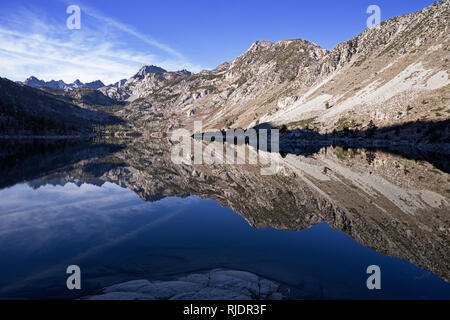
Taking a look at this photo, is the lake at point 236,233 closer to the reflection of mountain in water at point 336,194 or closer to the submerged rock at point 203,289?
the reflection of mountain in water at point 336,194

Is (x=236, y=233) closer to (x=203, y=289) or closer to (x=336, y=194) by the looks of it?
(x=203, y=289)

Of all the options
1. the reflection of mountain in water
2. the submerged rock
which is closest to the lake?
the reflection of mountain in water

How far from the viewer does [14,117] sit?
7721 inches

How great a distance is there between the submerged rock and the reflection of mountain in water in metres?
10.9

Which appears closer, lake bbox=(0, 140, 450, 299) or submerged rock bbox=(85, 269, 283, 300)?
submerged rock bbox=(85, 269, 283, 300)

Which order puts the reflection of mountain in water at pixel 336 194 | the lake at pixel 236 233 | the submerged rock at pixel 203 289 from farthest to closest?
the reflection of mountain in water at pixel 336 194, the lake at pixel 236 233, the submerged rock at pixel 203 289

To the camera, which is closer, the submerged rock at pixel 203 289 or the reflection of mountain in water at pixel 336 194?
the submerged rock at pixel 203 289

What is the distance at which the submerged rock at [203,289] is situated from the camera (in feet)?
40.4

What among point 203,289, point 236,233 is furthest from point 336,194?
point 203,289

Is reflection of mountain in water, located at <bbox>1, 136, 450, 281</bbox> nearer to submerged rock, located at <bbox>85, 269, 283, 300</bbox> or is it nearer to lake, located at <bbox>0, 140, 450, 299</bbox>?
lake, located at <bbox>0, 140, 450, 299</bbox>

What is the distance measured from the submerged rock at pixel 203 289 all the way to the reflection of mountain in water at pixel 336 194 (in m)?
10.9

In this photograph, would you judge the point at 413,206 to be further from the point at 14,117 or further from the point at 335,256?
the point at 14,117

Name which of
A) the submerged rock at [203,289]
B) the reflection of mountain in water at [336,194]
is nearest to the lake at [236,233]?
the reflection of mountain in water at [336,194]

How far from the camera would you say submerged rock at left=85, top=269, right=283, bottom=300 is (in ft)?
40.4
